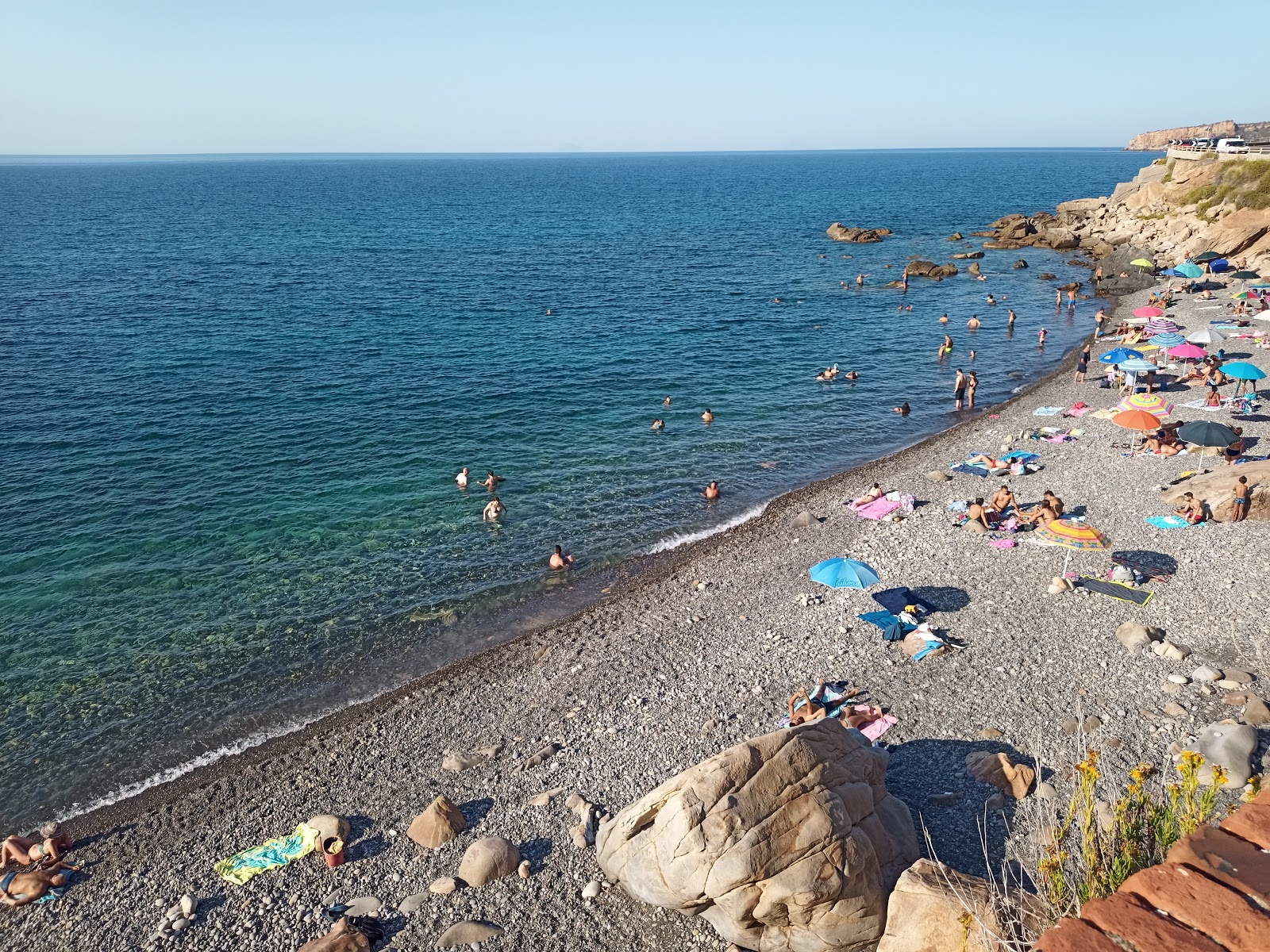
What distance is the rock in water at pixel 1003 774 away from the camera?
15594 mm

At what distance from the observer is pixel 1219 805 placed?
1416 centimetres

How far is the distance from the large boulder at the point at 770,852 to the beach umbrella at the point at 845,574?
10.3m

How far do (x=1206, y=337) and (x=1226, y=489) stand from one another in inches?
657

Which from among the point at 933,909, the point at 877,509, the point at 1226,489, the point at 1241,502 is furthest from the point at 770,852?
the point at 1226,489

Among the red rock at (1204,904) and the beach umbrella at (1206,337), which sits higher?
the red rock at (1204,904)

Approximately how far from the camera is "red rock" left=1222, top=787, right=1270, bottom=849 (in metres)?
6.48

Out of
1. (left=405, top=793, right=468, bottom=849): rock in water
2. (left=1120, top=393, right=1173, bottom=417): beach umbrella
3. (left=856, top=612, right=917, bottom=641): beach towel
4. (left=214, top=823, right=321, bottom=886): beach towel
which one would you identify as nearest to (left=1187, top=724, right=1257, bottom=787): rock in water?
(left=856, top=612, right=917, bottom=641): beach towel

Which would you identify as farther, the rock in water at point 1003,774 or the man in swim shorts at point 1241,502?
the man in swim shorts at point 1241,502

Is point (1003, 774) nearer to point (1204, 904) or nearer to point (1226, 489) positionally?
point (1204, 904)

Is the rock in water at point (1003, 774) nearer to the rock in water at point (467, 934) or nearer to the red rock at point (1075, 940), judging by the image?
the rock in water at point (467, 934)

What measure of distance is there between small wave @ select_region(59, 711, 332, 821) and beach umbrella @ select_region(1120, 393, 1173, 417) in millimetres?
33388

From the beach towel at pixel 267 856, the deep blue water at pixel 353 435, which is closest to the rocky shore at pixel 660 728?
the beach towel at pixel 267 856

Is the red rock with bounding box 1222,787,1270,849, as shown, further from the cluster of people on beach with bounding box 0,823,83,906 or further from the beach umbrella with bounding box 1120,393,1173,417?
the beach umbrella with bounding box 1120,393,1173,417

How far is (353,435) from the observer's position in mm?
37875
